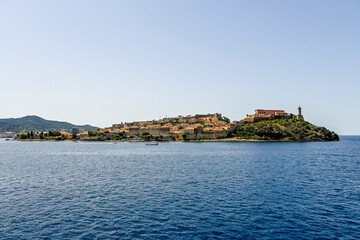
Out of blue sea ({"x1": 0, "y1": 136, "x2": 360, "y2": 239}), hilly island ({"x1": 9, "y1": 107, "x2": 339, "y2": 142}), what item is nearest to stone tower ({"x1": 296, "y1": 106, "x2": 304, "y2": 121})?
hilly island ({"x1": 9, "y1": 107, "x2": 339, "y2": 142})

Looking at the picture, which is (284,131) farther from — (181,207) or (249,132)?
(181,207)

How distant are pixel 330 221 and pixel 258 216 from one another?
427cm

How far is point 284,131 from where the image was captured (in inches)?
4985

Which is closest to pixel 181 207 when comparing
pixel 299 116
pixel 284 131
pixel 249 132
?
pixel 249 132

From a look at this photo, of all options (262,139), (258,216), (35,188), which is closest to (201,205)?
(258,216)

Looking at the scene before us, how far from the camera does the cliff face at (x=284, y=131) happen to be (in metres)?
126

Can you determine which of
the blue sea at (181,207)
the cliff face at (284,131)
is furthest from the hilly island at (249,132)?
the blue sea at (181,207)

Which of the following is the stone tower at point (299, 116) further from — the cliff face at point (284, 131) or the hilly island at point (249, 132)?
the cliff face at point (284, 131)

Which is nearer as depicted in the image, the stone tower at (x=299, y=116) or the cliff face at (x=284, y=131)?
the cliff face at (x=284, y=131)

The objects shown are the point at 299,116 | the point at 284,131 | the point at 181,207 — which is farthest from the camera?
the point at 299,116

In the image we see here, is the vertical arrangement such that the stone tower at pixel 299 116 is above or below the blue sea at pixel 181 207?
above

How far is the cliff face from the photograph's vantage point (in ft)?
413

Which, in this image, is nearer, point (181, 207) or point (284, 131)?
point (181, 207)

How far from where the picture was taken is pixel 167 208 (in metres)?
19.2
